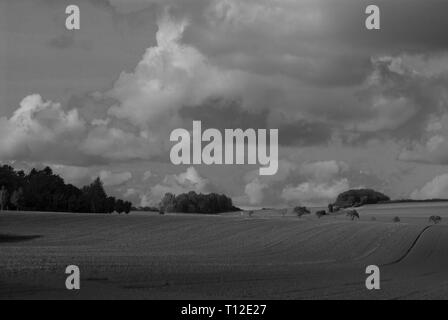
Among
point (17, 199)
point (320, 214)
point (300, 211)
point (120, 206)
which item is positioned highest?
point (17, 199)

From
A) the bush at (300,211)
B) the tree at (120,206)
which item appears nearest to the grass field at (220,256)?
the bush at (300,211)

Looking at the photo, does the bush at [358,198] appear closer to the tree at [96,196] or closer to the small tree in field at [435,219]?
the small tree in field at [435,219]

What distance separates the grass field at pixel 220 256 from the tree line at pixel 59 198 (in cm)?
2402

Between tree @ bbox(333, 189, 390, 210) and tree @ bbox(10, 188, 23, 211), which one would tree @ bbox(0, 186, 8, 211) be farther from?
tree @ bbox(333, 189, 390, 210)

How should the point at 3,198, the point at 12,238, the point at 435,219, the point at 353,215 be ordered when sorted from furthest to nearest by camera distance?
the point at 3,198 < the point at 353,215 < the point at 435,219 < the point at 12,238

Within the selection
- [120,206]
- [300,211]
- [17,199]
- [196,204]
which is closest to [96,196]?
[120,206]

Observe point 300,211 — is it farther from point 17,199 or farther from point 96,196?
point 17,199

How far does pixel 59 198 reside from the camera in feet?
314

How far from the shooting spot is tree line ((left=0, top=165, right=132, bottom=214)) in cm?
9450

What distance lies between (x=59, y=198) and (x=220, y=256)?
60000mm

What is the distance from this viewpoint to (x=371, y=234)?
55.7 m

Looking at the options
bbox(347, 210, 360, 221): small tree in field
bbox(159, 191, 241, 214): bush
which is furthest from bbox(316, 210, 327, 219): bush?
bbox(159, 191, 241, 214): bush

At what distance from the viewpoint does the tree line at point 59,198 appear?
310ft
